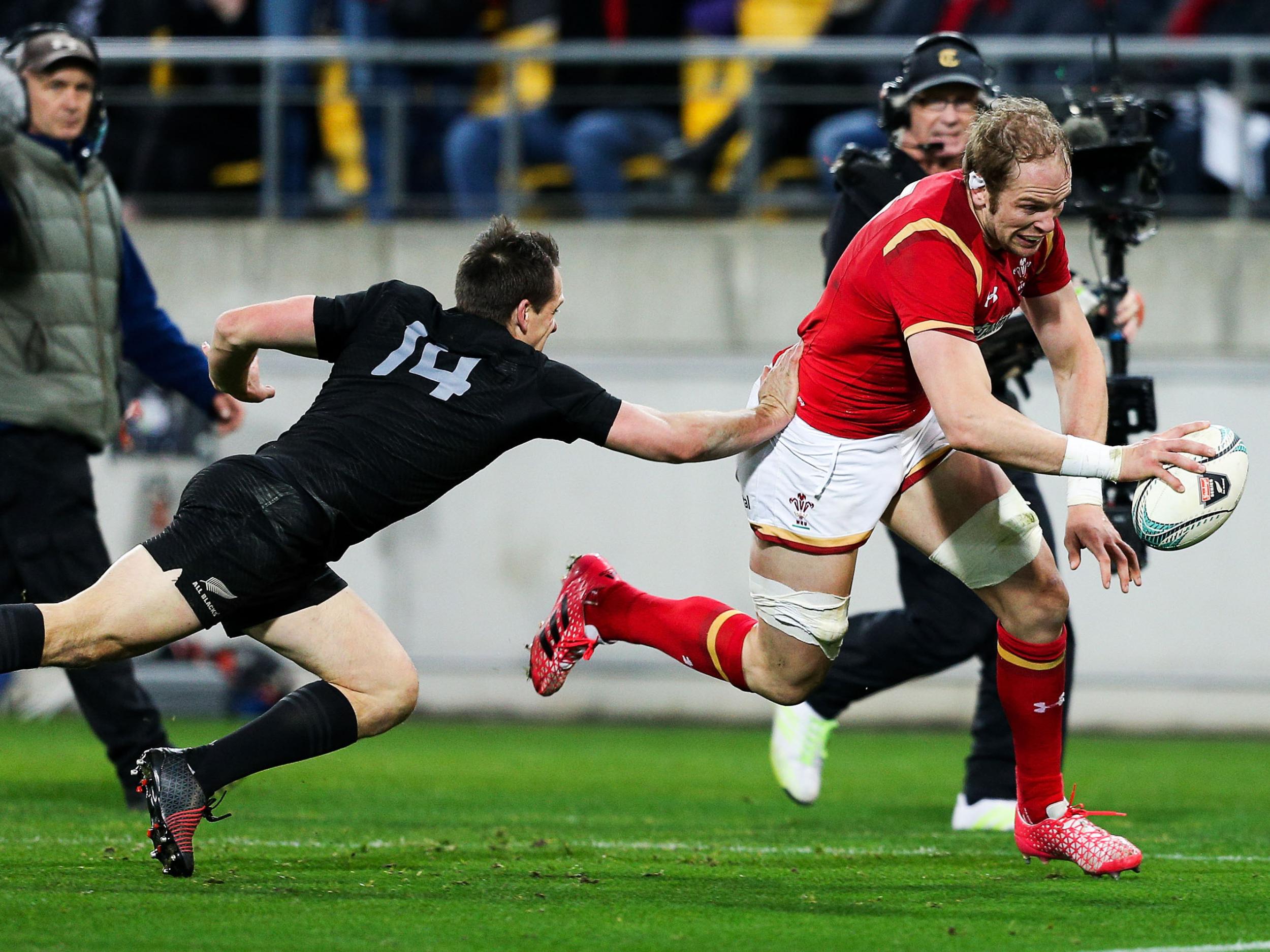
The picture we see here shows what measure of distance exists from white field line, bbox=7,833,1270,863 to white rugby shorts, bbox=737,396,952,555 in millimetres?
1110

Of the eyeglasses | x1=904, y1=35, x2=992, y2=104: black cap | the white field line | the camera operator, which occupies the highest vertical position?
x1=904, y1=35, x2=992, y2=104: black cap

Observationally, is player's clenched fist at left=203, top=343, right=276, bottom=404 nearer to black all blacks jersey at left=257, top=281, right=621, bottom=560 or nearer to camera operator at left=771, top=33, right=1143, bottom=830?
black all blacks jersey at left=257, top=281, right=621, bottom=560

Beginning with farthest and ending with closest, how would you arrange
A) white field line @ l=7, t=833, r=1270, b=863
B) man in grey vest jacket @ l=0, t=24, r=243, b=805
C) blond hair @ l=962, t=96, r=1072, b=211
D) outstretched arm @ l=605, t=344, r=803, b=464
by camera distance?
man in grey vest jacket @ l=0, t=24, r=243, b=805 < white field line @ l=7, t=833, r=1270, b=863 < outstretched arm @ l=605, t=344, r=803, b=464 < blond hair @ l=962, t=96, r=1072, b=211

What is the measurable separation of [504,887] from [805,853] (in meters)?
1.23

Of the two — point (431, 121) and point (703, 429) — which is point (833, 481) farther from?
point (431, 121)

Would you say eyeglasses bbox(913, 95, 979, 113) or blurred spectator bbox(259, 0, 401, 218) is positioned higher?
eyeglasses bbox(913, 95, 979, 113)

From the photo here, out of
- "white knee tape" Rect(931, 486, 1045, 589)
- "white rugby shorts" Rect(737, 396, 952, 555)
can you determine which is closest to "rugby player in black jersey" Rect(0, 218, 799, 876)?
"white rugby shorts" Rect(737, 396, 952, 555)

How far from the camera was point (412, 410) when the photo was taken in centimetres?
465

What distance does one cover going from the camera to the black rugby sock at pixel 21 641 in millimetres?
4488

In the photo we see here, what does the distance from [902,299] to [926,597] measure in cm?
207

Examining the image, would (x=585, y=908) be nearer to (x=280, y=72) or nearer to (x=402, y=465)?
(x=402, y=465)

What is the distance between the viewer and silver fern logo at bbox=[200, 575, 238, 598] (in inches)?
180

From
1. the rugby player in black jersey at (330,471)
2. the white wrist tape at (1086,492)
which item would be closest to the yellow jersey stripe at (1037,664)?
the white wrist tape at (1086,492)

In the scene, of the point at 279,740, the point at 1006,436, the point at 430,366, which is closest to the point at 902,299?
the point at 1006,436
